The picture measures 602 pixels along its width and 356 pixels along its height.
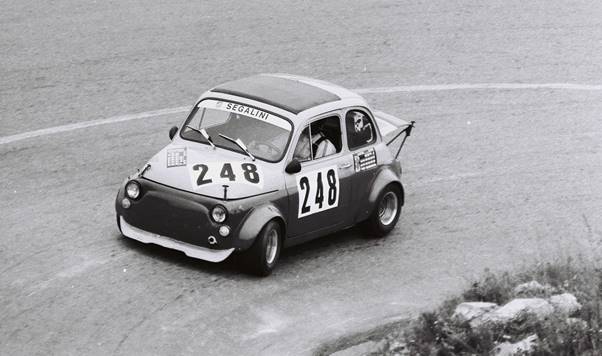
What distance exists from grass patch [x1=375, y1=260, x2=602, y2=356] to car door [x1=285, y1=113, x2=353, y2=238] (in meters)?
1.98

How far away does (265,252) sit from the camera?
39.4ft

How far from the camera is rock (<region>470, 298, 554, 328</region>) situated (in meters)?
10.4

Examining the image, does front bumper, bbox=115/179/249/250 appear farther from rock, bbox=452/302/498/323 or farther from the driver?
rock, bbox=452/302/498/323

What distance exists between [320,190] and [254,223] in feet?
3.66

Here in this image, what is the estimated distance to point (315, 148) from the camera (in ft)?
42.8

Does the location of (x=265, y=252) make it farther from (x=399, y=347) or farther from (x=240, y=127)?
(x=399, y=347)

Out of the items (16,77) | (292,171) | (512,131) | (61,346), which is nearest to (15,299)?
(61,346)

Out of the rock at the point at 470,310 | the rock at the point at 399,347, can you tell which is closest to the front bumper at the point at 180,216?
the rock at the point at 399,347

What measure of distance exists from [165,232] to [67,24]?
7.74 m

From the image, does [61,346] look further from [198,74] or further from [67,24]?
[67,24]

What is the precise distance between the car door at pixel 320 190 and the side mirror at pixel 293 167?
0.06 m

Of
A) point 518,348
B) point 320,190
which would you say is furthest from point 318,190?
point 518,348

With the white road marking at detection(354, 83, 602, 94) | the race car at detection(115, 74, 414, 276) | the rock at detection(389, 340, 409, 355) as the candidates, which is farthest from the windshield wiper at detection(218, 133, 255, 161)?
the white road marking at detection(354, 83, 602, 94)

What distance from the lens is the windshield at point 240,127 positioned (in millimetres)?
12750
